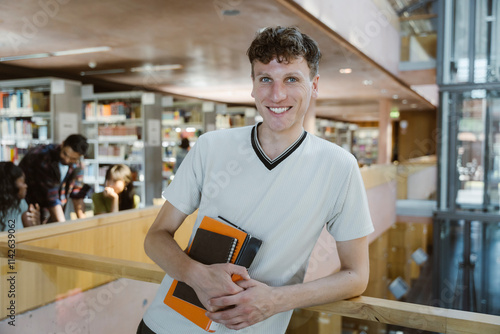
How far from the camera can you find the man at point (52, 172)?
3.95m

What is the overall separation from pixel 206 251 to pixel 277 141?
34 cm

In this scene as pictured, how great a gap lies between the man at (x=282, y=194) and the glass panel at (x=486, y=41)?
7.21 metres

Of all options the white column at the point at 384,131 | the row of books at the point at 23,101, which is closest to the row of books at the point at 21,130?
the row of books at the point at 23,101

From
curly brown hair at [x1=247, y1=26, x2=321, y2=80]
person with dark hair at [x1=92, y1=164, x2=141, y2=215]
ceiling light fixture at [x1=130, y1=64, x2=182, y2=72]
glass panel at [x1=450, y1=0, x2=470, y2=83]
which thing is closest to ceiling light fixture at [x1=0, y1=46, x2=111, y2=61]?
ceiling light fixture at [x1=130, y1=64, x2=182, y2=72]

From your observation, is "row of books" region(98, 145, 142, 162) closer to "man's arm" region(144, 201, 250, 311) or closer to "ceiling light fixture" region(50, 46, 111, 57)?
"ceiling light fixture" region(50, 46, 111, 57)

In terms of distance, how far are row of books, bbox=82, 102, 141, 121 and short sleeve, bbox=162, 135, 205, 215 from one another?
6567 mm

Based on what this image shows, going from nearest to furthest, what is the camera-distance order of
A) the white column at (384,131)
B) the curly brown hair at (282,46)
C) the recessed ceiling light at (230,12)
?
the curly brown hair at (282,46) → the recessed ceiling light at (230,12) → the white column at (384,131)

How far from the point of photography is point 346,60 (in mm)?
6332

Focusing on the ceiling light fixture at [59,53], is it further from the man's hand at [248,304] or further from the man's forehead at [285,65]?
Result: the man's hand at [248,304]

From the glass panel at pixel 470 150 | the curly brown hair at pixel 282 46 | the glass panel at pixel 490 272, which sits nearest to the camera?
the curly brown hair at pixel 282 46

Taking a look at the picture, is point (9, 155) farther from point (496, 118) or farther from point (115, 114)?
point (496, 118)

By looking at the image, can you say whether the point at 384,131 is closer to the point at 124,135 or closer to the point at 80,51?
the point at 124,135

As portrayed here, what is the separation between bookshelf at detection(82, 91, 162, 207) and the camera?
24.2ft

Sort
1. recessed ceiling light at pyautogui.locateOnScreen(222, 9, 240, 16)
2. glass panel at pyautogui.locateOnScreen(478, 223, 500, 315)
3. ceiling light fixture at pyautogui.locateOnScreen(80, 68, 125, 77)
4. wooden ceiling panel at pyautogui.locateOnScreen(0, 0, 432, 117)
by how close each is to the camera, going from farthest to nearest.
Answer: ceiling light fixture at pyautogui.locateOnScreen(80, 68, 125, 77) → glass panel at pyautogui.locateOnScreen(478, 223, 500, 315) → recessed ceiling light at pyautogui.locateOnScreen(222, 9, 240, 16) → wooden ceiling panel at pyautogui.locateOnScreen(0, 0, 432, 117)
